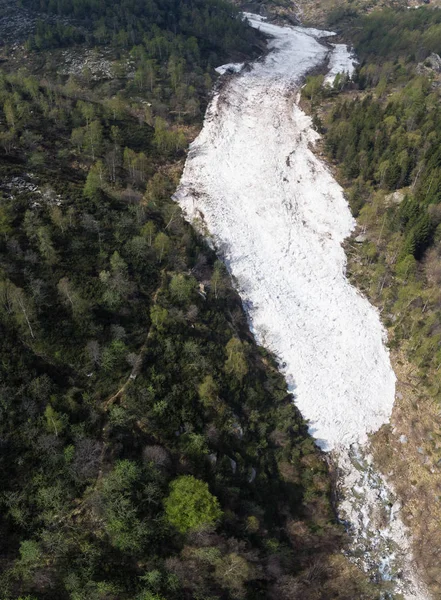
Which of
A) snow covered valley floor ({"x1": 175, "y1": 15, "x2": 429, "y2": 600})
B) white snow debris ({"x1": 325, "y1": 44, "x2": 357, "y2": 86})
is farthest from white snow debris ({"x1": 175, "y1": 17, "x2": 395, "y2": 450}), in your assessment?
white snow debris ({"x1": 325, "y1": 44, "x2": 357, "y2": 86})

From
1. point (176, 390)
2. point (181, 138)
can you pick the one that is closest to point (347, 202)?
point (181, 138)

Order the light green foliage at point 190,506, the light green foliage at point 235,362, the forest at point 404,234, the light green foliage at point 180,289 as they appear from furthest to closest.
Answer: the light green foliage at point 180,289, the light green foliage at point 235,362, the forest at point 404,234, the light green foliage at point 190,506

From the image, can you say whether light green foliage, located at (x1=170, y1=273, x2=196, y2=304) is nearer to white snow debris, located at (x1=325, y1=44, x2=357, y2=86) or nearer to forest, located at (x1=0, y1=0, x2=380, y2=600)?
forest, located at (x1=0, y1=0, x2=380, y2=600)

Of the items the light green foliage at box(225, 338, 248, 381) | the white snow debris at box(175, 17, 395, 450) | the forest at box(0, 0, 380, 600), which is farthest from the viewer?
the white snow debris at box(175, 17, 395, 450)

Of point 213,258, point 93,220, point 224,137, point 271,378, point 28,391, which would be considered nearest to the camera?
point 28,391

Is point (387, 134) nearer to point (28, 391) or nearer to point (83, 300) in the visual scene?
point (83, 300)

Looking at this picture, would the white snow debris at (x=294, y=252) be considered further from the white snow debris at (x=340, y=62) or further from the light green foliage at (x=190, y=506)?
the white snow debris at (x=340, y=62)

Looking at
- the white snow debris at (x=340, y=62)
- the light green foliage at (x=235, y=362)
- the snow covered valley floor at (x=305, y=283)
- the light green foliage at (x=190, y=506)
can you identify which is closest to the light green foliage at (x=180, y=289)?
the light green foliage at (x=235, y=362)
